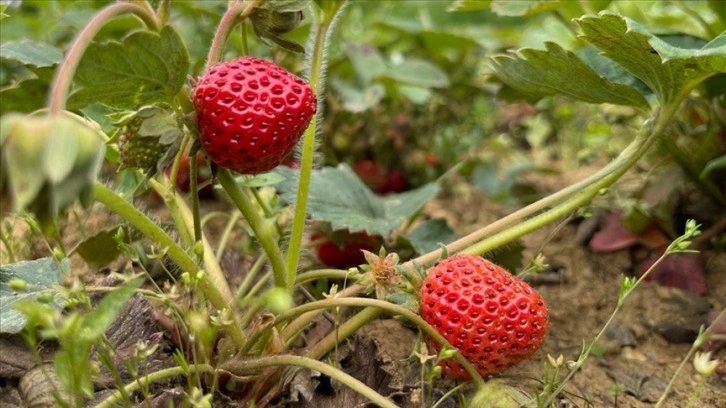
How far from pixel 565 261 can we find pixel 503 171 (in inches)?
28.7

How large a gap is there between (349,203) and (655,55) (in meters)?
0.66

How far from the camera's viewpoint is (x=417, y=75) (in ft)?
7.80

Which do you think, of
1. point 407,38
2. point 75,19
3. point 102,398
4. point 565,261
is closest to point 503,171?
point 407,38

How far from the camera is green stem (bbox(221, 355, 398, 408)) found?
1.12m

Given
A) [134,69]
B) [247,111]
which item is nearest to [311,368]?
[247,111]

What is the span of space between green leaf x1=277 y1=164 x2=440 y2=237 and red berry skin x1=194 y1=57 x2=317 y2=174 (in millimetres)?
384

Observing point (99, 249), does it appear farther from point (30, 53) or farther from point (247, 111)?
point (247, 111)

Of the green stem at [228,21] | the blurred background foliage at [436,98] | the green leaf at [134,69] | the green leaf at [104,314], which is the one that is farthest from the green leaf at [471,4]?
the green leaf at [104,314]

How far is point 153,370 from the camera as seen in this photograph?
1.30 meters

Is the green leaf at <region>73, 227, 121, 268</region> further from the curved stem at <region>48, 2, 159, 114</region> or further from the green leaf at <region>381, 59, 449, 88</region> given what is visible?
the green leaf at <region>381, 59, 449, 88</region>

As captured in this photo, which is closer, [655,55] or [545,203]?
[655,55]

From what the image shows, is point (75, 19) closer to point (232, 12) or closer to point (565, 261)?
point (232, 12)

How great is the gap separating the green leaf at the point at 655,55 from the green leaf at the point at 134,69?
1.89ft

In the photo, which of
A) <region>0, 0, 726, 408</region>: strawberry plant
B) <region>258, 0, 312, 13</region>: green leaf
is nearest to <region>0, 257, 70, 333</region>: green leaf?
<region>0, 0, 726, 408</region>: strawberry plant
